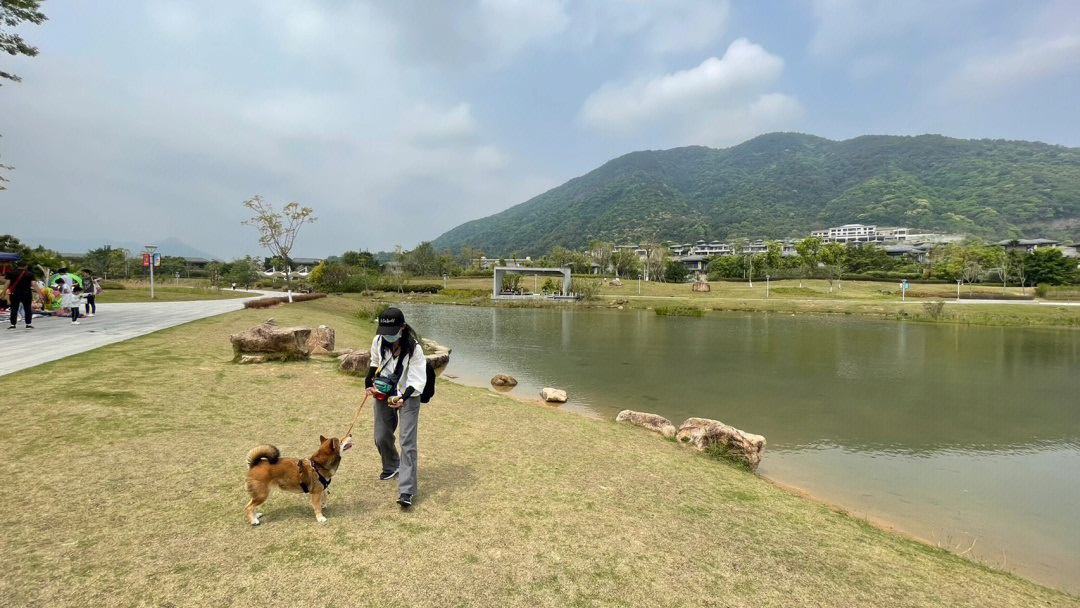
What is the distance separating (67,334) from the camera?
38.8ft

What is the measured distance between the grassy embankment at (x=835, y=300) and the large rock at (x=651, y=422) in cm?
3773

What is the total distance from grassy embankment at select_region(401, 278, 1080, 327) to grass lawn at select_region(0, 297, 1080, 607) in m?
41.5

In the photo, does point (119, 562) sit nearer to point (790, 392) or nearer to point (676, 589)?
point (676, 589)

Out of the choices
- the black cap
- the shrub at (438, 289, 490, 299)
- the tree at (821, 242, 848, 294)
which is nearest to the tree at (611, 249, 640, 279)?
the tree at (821, 242, 848, 294)

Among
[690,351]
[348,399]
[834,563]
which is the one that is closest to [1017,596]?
[834,563]

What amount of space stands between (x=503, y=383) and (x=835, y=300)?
174 ft

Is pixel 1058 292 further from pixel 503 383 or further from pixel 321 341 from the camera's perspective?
pixel 321 341

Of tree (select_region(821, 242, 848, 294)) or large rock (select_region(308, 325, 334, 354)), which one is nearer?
large rock (select_region(308, 325, 334, 354))

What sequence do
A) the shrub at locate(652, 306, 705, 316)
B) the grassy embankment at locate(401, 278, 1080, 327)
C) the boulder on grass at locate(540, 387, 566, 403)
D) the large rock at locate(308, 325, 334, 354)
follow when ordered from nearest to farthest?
1. the boulder on grass at locate(540, 387, 566, 403)
2. the large rock at locate(308, 325, 334, 354)
3. the grassy embankment at locate(401, 278, 1080, 327)
4. the shrub at locate(652, 306, 705, 316)

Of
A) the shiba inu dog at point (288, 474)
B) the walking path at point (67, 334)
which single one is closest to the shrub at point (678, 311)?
the walking path at point (67, 334)

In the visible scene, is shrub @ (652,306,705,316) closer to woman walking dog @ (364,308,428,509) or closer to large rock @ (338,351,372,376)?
large rock @ (338,351,372,376)

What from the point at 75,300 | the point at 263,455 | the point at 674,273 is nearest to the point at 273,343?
the point at 263,455

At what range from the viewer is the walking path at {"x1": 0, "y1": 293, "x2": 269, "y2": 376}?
882 cm

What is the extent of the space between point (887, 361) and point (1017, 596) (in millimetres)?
19676
